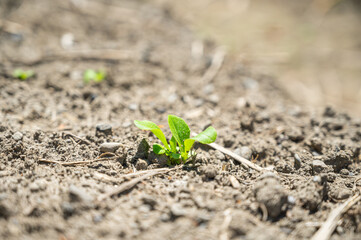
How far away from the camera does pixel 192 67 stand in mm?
3359

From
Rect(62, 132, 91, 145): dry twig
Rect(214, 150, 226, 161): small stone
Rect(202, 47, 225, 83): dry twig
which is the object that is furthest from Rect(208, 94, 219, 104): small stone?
Rect(62, 132, 91, 145): dry twig

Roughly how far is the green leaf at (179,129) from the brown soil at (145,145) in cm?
→ 19

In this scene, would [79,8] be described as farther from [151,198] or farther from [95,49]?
[151,198]

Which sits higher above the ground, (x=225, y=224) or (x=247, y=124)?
(x=247, y=124)

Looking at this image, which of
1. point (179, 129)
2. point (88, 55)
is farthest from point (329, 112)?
point (88, 55)

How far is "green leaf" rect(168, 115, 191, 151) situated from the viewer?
184 cm

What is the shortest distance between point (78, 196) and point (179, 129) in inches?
29.3

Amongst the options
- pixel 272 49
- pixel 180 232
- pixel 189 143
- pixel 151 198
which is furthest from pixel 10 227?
pixel 272 49

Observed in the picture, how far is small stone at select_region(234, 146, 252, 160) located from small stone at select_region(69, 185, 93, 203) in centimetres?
110

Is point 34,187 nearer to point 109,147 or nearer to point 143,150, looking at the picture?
point 109,147

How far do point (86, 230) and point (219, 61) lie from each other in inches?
106

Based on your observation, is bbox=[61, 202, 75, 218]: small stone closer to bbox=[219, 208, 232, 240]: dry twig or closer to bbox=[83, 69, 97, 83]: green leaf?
bbox=[219, 208, 232, 240]: dry twig

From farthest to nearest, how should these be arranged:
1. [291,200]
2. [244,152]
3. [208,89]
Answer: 1. [208,89]
2. [244,152]
3. [291,200]

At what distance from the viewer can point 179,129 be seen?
1.85m
